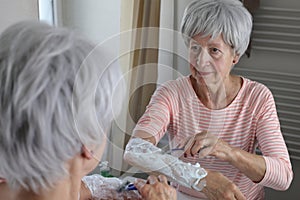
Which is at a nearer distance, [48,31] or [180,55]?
[48,31]

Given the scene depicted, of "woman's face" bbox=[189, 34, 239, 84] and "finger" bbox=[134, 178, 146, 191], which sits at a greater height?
"woman's face" bbox=[189, 34, 239, 84]

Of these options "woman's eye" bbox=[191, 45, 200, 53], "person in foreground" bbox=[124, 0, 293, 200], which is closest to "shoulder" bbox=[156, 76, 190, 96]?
"person in foreground" bbox=[124, 0, 293, 200]

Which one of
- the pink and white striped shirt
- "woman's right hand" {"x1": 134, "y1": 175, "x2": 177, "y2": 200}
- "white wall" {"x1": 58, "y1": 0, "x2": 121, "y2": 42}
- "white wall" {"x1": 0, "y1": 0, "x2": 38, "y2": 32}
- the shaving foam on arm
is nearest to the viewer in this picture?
"woman's right hand" {"x1": 134, "y1": 175, "x2": 177, "y2": 200}

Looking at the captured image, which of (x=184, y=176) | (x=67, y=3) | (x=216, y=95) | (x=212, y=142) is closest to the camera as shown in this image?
(x=184, y=176)

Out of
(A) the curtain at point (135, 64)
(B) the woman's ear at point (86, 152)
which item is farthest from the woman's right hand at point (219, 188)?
(B) the woman's ear at point (86, 152)

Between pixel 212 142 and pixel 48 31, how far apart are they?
707 mm

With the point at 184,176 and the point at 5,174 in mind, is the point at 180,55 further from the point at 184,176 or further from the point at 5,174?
the point at 5,174

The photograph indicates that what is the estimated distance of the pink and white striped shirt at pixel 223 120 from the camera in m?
1.41

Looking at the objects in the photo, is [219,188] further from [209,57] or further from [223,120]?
[209,57]

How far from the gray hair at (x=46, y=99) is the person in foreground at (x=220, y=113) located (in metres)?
0.59

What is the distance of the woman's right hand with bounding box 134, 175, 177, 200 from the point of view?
109 centimetres

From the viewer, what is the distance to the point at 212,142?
1296mm

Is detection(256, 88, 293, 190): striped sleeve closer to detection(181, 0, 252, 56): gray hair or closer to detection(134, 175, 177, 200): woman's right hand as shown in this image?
detection(181, 0, 252, 56): gray hair

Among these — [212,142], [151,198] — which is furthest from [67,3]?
[151,198]
